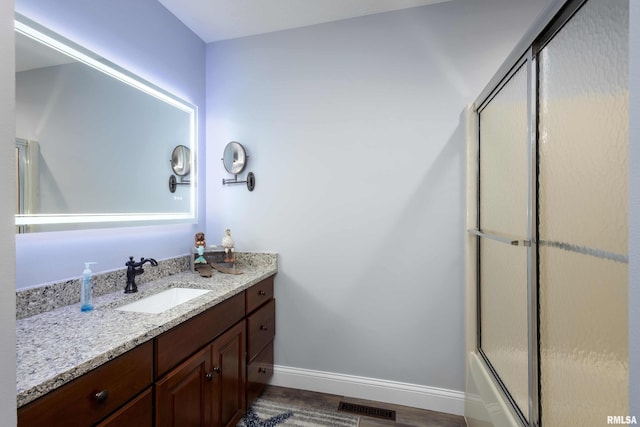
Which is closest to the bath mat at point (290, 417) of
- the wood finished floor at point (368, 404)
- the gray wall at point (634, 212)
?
the wood finished floor at point (368, 404)

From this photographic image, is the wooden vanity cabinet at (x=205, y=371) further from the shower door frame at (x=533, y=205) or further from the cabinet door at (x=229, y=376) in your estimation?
the shower door frame at (x=533, y=205)

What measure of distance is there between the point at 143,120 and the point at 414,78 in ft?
5.76

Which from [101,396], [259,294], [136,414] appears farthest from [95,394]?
[259,294]

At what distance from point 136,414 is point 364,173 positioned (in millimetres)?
1698

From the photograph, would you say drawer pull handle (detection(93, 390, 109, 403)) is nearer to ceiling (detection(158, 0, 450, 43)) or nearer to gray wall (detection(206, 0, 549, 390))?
gray wall (detection(206, 0, 549, 390))

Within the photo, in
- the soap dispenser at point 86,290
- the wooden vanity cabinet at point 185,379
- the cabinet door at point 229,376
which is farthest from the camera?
the cabinet door at point 229,376

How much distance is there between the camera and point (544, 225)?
39.4 inches

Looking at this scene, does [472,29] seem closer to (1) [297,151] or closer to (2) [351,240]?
(1) [297,151]

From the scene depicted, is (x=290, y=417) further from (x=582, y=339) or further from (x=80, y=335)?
(x=582, y=339)

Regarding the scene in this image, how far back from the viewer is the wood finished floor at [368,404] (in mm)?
1756

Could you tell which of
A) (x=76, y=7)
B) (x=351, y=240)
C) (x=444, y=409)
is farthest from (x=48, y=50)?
(x=444, y=409)

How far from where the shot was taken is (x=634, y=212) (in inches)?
19.3

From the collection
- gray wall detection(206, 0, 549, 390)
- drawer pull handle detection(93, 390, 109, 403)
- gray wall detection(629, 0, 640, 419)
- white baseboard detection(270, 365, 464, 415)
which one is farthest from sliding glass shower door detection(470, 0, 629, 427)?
drawer pull handle detection(93, 390, 109, 403)

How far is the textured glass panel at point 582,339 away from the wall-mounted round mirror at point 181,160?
6.94 feet
